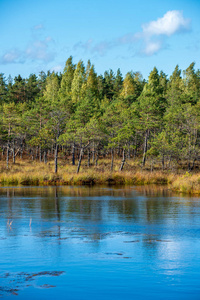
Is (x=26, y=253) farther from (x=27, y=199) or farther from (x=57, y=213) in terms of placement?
(x=27, y=199)

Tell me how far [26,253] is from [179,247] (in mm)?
5629

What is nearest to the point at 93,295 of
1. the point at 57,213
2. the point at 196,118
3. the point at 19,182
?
the point at 57,213

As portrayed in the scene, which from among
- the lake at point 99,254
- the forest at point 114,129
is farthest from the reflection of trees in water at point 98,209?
the forest at point 114,129

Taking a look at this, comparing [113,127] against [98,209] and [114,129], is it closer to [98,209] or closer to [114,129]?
[114,129]

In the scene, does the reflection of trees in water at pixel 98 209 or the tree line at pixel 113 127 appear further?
the tree line at pixel 113 127

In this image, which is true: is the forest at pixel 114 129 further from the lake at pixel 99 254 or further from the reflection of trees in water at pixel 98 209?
the lake at pixel 99 254

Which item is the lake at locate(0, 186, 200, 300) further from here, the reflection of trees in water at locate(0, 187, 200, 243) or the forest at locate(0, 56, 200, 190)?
the forest at locate(0, 56, 200, 190)

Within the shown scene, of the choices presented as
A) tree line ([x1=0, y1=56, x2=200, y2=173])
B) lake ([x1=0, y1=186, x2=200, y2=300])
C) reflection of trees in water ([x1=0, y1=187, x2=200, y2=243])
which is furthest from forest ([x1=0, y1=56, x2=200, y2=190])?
lake ([x1=0, y1=186, x2=200, y2=300])

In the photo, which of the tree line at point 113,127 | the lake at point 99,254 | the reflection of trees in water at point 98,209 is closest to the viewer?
the lake at point 99,254

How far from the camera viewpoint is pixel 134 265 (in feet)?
40.3

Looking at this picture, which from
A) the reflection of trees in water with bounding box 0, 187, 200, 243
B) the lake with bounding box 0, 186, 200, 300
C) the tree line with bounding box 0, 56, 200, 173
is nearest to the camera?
the lake with bounding box 0, 186, 200, 300

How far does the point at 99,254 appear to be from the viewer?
13.6 m

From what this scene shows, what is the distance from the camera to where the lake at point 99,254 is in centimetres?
1011

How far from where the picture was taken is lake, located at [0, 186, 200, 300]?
10.1 meters
